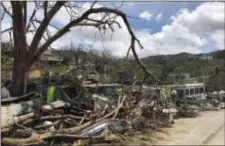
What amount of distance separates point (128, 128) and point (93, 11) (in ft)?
15.6

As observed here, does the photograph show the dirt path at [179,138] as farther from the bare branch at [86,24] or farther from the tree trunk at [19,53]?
the tree trunk at [19,53]

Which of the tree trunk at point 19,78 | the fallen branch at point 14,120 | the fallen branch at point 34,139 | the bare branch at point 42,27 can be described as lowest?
the fallen branch at point 34,139

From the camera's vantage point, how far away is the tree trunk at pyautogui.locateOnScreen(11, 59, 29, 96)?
15.0m

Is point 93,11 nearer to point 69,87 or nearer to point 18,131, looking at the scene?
point 69,87

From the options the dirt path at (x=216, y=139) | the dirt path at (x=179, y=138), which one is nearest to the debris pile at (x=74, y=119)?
the dirt path at (x=179, y=138)

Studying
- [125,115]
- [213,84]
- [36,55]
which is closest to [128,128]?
[125,115]

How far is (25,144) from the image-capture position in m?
10.4

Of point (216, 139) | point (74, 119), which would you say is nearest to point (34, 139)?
point (74, 119)

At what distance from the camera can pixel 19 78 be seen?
15.2m

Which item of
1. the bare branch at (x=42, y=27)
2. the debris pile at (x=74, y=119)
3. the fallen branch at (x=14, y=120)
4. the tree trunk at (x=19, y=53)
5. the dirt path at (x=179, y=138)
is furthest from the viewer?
the bare branch at (x=42, y=27)

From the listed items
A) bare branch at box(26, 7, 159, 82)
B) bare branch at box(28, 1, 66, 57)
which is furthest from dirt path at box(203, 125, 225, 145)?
bare branch at box(28, 1, 66, 57)

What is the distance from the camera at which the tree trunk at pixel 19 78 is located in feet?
49.1

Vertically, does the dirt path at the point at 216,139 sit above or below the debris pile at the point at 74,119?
below

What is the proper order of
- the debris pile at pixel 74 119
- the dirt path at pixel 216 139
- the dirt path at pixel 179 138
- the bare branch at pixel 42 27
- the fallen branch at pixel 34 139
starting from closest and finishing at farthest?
the fallen branch at pixel 34 139 < the debris pile at pixel 74 119 < the dirt path at pixel 179 138 < the dirt path at pixel 216 139 < the bare branch at pixel 42 27
